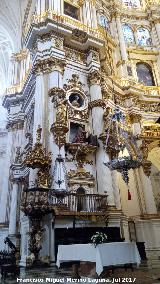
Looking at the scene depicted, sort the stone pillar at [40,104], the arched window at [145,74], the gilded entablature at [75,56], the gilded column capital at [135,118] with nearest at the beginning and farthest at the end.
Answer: the stone pillar at [40,104]
the gilded entablature at [75,56]
the gilded column capital at [135,118]
the arched window at [145,74]

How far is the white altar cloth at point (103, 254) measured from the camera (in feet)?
20.5

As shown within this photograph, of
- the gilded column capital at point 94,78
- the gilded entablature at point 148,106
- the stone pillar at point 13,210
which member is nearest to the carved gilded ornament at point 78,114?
the gilded column capital at point 94,78

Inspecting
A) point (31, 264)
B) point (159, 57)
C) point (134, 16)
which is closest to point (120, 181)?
point (31, 264)

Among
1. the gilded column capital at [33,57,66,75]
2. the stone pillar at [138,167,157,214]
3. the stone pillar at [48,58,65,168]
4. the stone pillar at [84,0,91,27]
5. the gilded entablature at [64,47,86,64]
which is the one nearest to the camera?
the stone pillar at [48,58,65,168]

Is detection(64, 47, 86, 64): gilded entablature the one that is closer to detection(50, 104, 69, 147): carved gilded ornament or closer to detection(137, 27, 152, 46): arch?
detection(50, 104, 69, 147): carved gilded ornament

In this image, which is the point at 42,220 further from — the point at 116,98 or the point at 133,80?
the point at 133,80

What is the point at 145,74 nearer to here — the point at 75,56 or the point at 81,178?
the point at 75,56

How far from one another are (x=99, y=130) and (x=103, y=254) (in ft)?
28.5

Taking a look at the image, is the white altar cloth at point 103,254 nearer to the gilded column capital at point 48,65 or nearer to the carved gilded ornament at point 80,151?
Answer: the carved gilded ornament at point 80,151

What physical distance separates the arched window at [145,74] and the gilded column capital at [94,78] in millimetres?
7344

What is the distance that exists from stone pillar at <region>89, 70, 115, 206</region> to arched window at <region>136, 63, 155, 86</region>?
25.0 ft

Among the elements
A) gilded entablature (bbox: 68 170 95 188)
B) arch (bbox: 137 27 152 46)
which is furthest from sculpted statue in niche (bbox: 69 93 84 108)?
arch (bbox: 137 27 152 46)

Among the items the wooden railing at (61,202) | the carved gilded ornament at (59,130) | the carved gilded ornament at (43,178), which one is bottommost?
the wooden railing at (61,202)

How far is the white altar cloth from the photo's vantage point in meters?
6.23
